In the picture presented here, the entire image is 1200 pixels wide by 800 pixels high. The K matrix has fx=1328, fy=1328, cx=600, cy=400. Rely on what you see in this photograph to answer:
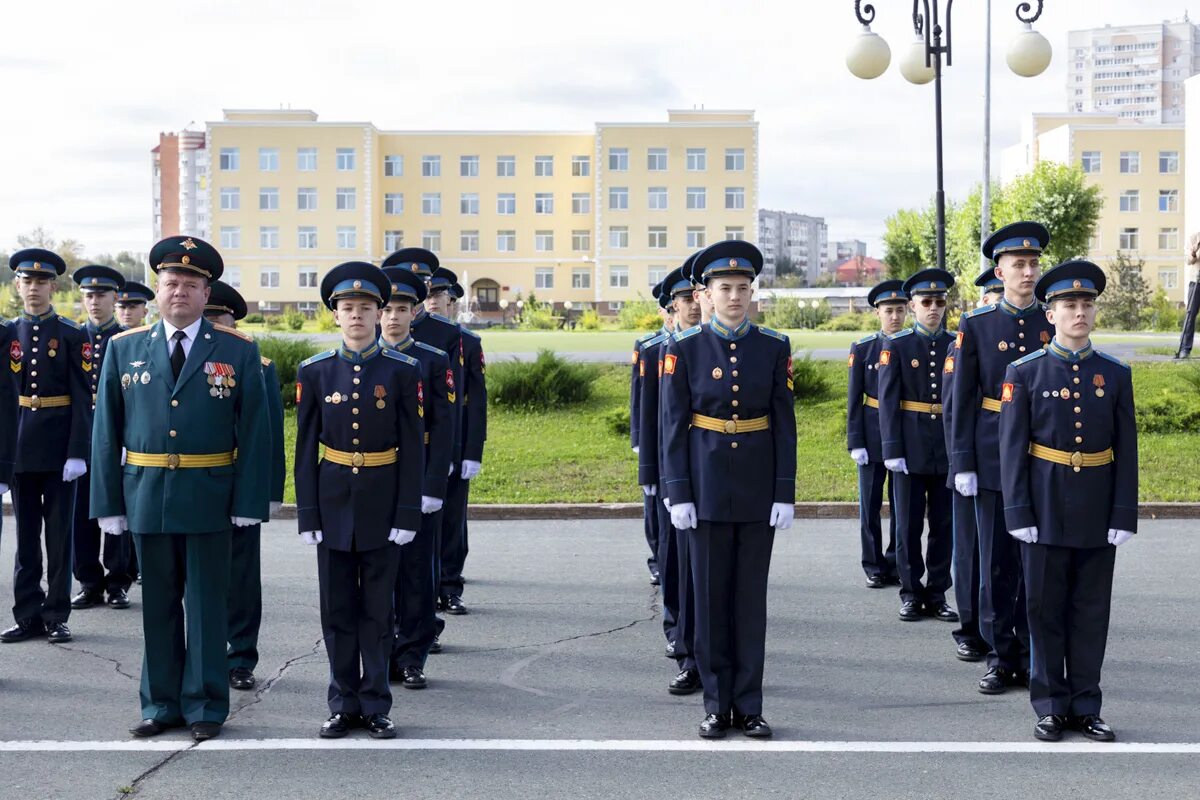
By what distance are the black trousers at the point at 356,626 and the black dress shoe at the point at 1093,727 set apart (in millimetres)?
3269

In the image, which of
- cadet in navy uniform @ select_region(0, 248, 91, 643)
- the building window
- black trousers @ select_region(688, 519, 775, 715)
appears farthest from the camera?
the building window

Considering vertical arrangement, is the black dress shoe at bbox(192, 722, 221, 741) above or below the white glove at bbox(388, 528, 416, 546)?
below

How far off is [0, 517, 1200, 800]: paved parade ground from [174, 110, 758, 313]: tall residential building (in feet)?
231

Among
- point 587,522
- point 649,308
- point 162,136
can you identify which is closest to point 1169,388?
point 587,522

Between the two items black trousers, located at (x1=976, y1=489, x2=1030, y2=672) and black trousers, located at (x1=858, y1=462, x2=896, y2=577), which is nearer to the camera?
black trousers, located at (x1=976, y1=489, x2=1030, y2=672)

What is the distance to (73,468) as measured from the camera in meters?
8.30

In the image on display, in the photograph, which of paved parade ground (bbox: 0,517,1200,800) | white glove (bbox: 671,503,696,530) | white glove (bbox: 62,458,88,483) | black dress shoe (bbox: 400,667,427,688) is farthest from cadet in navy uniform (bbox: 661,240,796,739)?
white glove (bbox: 62,458,88,483)

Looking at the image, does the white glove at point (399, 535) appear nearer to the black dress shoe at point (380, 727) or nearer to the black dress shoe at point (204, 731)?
the black dress shoe at point (380, 727)

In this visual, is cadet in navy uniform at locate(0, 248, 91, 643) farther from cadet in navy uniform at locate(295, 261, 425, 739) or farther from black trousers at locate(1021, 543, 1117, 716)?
black trousers at locate(1021, 543, 1117, 716)

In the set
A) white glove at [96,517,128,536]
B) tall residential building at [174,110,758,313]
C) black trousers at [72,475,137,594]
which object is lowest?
black trousers at [72,475,137,594]

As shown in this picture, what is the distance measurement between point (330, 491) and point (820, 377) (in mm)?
15052

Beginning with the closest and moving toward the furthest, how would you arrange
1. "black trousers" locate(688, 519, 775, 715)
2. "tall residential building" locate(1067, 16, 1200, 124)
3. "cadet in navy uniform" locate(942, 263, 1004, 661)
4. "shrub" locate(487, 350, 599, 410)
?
"black trousers" locate(688, 519, 775, 715)
"cadet in navy uniform" locate(942, 263, 1004, 661)
"shrub" locate(487, 350, 599, 410)
"tall residential building" locate(1067, 16, 1200, 124)

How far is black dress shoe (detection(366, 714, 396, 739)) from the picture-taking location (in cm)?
619

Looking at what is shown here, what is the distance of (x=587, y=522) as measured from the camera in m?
13.4
